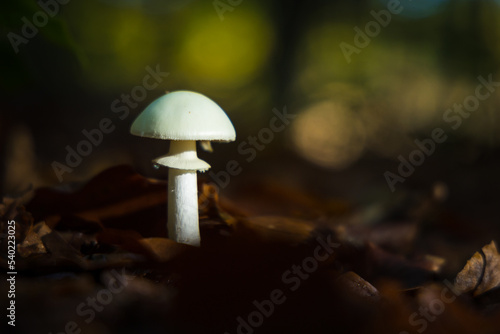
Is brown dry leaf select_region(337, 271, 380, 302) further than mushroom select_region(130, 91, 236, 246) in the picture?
No

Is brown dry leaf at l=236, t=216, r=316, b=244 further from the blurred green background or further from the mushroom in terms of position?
the blurred green background

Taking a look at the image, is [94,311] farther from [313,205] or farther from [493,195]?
[493,195]

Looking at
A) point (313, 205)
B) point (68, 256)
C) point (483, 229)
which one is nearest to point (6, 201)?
point (68, 256)

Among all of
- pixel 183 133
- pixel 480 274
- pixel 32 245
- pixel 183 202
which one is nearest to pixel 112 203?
pixel 183 202

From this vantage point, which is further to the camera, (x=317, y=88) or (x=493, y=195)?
(x=317, y=88)

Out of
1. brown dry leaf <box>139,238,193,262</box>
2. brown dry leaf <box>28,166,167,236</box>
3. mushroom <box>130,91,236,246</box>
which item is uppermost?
mushroom <box>130,91,236,246</box>

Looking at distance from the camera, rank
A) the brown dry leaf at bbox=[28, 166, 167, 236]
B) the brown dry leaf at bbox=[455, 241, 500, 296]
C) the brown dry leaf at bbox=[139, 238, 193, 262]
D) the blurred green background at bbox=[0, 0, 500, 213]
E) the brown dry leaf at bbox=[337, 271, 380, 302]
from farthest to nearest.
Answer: the blurred green background at bbox=[0, 0, 500, 213], the brown dry leaf at bbox=[28, 166, 167, 236], the brown dry leaf at bbox=[455, 241, 500, 296], the brown dry leaf at bbox=[139, 238, 193, 262], the brown dry leaf at bbox=[337, 271, 380, 302]

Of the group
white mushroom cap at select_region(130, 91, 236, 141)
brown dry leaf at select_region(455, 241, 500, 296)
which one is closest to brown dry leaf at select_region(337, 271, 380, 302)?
brown dry leaf at select_region(455, 241, 500, 296)
